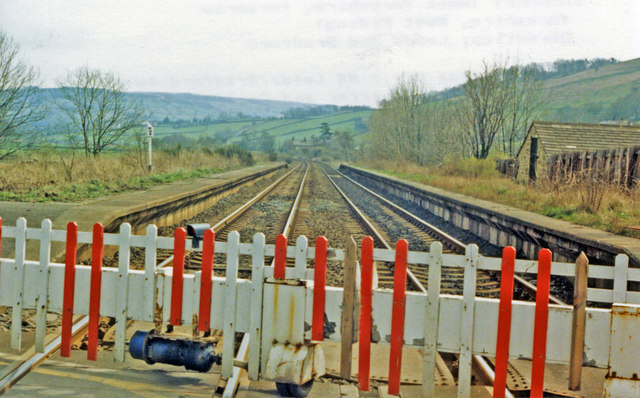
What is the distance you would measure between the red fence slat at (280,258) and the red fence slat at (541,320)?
5.86 ft

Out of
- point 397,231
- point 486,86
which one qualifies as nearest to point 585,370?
point 397,231

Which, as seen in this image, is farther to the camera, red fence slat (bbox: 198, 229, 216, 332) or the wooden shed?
the wooden shed

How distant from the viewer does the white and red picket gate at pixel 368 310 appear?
12.7 feet

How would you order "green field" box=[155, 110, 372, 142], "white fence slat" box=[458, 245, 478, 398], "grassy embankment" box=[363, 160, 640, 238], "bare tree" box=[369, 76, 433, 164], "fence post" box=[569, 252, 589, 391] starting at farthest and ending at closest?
"green field" box=[155, 110, 372, 142] < "bare tree" box=[369, 76, 433, 164] < "grassy embankment" box=[363, 160, 640, 238] < "white fence slat" box=[458, 245, 478, 398] < "fence post" box=[569, 252, 589, 391]

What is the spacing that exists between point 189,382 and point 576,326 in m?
2.87

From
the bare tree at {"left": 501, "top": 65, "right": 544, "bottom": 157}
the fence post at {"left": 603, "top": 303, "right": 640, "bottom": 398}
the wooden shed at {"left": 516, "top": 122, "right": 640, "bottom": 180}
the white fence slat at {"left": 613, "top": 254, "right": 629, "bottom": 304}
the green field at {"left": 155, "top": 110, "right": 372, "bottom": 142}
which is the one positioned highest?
the green field at {"left": 155, "top": 110, "right": 372, "bottom": 142}

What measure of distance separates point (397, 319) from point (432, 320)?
25 centimetres

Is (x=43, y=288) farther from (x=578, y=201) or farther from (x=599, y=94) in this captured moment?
(x=599, y=94)

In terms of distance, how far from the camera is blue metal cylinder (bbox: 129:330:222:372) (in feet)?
14.1

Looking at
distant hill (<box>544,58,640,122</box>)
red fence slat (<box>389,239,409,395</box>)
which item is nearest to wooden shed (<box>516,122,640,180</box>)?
red fence slat (<box>389,239,409,395</box>)

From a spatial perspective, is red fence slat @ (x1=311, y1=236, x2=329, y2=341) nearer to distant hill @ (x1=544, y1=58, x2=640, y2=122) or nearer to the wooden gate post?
the wooden gate post

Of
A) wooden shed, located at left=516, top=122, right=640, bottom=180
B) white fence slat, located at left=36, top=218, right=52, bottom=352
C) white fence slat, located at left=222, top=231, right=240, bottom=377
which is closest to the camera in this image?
white fence slat, located at left=222, top=231, right=240, bottom=377

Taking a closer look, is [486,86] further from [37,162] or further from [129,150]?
[37,162]

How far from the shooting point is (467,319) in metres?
3.98
